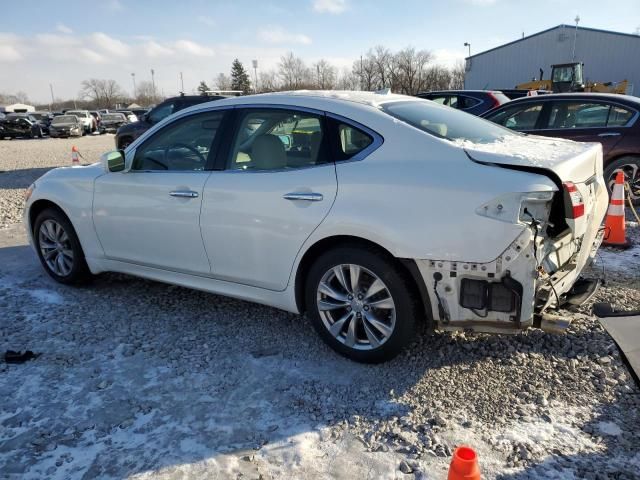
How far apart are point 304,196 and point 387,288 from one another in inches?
30.9

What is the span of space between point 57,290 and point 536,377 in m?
4.18

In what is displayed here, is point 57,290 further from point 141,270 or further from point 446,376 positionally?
point 446,376

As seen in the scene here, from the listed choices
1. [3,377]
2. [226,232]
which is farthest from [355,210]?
[3,377]

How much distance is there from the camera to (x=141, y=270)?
4363mm

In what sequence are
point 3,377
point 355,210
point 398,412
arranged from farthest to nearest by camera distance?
point 3,377
point 355,210
point 398,412

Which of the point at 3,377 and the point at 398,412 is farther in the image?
the point at 3,377

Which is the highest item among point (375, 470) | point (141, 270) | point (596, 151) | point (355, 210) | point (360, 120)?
point (360, 120)

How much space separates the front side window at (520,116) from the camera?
8031 millimetres

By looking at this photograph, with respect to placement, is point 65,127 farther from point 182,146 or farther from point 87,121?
point 182,146

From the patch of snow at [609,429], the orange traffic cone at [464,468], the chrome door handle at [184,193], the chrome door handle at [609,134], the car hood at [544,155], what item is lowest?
the patch of snow at [609,429]

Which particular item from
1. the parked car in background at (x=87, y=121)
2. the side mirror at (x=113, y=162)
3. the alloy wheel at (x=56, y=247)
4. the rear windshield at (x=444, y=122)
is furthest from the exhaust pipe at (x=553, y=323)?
the parked car in background at (x=87, y=121)

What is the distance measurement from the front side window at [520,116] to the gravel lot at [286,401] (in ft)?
14.3

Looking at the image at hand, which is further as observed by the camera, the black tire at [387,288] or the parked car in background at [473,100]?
the parked car in background at [473,100]

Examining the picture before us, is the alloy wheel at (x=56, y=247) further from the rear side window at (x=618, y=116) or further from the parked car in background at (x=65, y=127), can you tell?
the parked car in background at (x=65, y=127)
